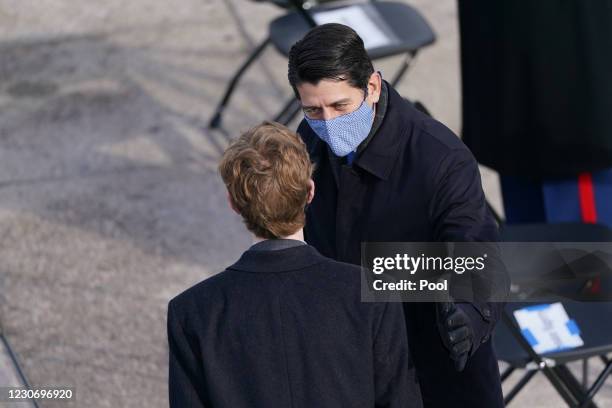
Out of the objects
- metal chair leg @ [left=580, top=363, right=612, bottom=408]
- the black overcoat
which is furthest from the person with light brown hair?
the black overcoat

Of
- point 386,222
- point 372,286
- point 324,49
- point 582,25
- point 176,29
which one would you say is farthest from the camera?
point 176,29

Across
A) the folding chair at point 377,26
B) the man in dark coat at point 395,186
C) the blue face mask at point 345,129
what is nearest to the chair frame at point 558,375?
the man in dark coat at point 395,186

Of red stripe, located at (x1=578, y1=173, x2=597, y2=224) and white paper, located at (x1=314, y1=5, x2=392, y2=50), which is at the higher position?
red stripe, located at (x1=578, y1=173, x2=597, y2=224)

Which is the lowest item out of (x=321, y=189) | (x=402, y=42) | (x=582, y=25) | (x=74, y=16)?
(x=74, y=16)

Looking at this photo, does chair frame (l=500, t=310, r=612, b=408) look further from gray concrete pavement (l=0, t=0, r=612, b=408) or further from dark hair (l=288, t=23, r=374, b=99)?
dark hair (l=288, t=23, r=374, b=99)

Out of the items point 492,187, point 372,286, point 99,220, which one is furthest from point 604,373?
point 99,220

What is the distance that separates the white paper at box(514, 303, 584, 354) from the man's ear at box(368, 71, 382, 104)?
0.84 metres

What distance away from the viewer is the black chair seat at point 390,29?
4699 millimetres

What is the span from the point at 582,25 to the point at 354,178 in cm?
104

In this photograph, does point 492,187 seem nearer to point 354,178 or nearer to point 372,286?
point 354,178

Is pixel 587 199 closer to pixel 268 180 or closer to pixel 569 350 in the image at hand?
pixel 569 350

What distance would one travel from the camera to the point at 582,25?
10.6 ft

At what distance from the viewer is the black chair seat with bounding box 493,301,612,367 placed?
2.90m

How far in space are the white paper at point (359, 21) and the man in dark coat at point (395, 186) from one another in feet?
6.88
